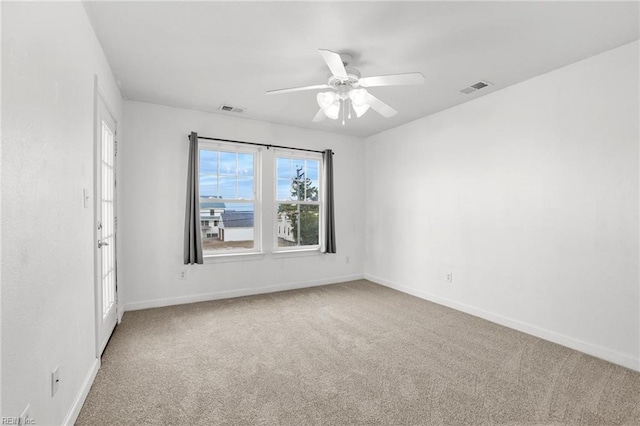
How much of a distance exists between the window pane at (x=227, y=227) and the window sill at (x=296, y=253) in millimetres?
419

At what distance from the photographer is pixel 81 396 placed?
2053 mm

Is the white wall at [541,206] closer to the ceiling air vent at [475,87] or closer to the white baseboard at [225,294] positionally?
the ceiling air vent at [475,87]

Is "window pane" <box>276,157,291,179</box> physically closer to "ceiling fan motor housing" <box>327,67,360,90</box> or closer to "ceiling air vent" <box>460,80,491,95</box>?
"ceiling fan motor housing" <box>327,67,360,90</box>

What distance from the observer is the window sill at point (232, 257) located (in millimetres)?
4470

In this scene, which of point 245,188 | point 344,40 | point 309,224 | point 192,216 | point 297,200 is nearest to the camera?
point 344,40

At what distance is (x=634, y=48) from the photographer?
261cm

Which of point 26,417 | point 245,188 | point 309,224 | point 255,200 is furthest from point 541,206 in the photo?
point 26,417

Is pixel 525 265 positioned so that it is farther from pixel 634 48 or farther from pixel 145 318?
pixel 145 318

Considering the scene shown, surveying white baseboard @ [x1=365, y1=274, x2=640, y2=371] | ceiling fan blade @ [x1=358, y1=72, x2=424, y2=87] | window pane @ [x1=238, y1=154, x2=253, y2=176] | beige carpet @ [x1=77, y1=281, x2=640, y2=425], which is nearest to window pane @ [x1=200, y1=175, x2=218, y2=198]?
window pane @ [x1=238, y1=154, x2=253, y2=176]

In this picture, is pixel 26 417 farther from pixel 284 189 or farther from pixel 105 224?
pixel 284 189

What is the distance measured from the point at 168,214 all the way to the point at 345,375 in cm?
310

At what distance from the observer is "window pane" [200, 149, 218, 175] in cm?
452

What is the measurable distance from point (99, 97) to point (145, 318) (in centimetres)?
245

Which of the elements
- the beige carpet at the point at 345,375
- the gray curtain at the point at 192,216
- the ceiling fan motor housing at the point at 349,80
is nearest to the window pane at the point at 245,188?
the gray curtain at the point at 192,216
